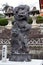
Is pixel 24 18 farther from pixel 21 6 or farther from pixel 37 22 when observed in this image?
pixel 37 22

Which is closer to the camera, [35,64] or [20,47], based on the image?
[35,64]

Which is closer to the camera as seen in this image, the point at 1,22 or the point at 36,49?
the point at 36,49

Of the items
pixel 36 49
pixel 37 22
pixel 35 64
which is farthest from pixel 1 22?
pixel 35 64

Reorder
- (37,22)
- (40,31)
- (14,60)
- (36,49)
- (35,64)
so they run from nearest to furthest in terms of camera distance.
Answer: (35,64), (14,60), (36,49), (40,31), (37,22)

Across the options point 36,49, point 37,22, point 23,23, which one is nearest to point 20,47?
point 23,23

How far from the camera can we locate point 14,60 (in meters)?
3.99

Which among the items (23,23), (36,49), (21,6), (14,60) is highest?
(21,6)

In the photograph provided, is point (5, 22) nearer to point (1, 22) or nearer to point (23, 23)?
point (1, 22)

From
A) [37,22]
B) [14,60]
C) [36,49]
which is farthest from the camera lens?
[37,22]

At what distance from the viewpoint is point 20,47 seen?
13.3 feet

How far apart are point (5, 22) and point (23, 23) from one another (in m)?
7.21

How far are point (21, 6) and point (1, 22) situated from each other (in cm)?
719

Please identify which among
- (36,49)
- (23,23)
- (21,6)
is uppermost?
(21,6)

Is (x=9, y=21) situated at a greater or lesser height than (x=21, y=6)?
lesser
